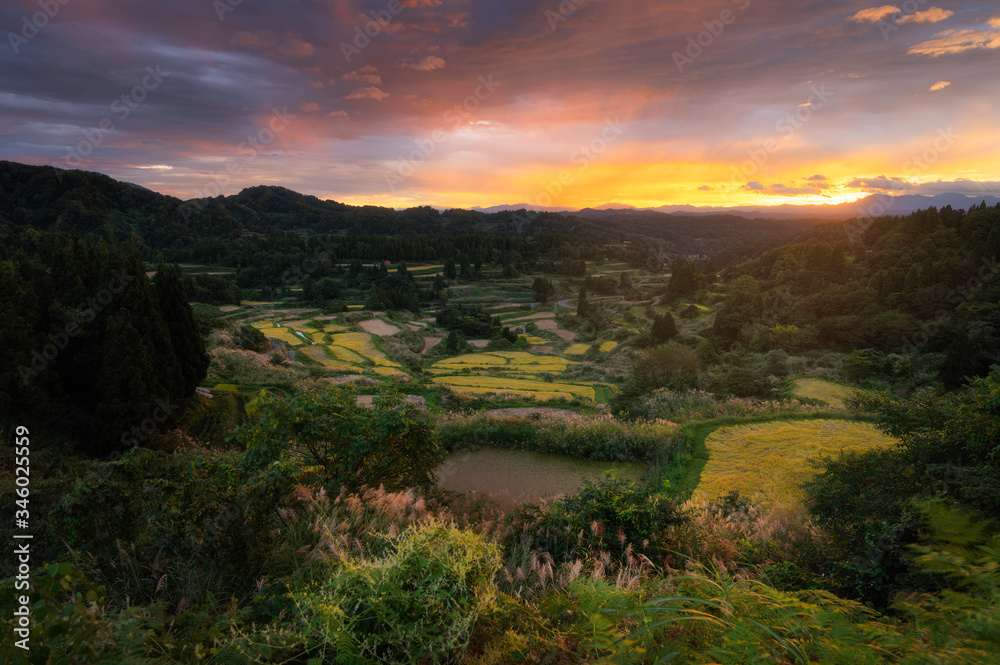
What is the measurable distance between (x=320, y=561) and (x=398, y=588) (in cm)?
139

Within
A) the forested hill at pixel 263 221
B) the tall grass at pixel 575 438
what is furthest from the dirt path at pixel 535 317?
the tall grass at pixel 575 438

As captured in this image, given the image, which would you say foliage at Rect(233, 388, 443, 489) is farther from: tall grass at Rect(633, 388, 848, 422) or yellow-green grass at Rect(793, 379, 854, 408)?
yellow-green grass at Rect(793, 379, 854, 408)

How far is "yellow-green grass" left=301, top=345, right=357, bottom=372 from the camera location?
99.5 ft

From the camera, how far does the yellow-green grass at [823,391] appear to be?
1916 cm

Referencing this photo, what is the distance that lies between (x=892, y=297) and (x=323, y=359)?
48.5 m

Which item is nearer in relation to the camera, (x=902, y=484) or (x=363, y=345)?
(x=902, y=484)

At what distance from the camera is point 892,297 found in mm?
38906

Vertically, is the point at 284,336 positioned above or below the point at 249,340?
below

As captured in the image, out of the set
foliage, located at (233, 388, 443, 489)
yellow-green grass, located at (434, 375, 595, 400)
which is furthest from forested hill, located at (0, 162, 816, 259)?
foliage, located at (233, 388, 443, 489)

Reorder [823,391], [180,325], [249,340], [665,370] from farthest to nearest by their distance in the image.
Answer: [249,340] → [665,370] → [823,391] → [180,325]

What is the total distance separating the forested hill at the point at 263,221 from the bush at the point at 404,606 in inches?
2102

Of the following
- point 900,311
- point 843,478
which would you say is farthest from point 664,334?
point 843,478

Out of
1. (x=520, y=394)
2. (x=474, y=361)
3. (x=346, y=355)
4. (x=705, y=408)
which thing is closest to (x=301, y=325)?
(x=346, y=355)
